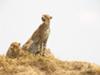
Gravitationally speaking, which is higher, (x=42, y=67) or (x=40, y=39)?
(x=40, y=39)

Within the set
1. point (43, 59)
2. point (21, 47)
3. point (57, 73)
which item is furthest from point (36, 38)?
point (57, 73)

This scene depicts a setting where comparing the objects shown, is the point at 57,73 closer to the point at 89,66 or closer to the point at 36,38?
the point at 89,66

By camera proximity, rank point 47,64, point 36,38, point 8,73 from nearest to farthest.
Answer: point 8,73 < point 47,64 < point 36,38

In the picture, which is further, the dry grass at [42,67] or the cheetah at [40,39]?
the cheetah at [40,39]

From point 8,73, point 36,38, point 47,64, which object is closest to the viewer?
point 8,73

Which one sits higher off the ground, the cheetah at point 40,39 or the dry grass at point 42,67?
the cheetah at point 40,39

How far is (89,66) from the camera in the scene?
19578 millimetres

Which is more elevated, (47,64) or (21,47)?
(21,47)

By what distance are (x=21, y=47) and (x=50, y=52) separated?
5.48 feet

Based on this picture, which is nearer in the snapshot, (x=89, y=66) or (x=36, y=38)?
(x=89, y=66)

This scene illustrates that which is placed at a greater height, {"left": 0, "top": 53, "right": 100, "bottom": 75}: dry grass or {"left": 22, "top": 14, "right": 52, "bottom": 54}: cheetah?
{"left": 22, "top": 14, "right": 52, "bottom": 54}: cheetah

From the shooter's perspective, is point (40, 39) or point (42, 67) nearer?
point (42, 67)

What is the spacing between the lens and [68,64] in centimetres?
2033

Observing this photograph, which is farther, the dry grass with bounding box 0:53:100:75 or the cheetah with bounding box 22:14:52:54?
the cheetah with bounding box 22:14:52:54
